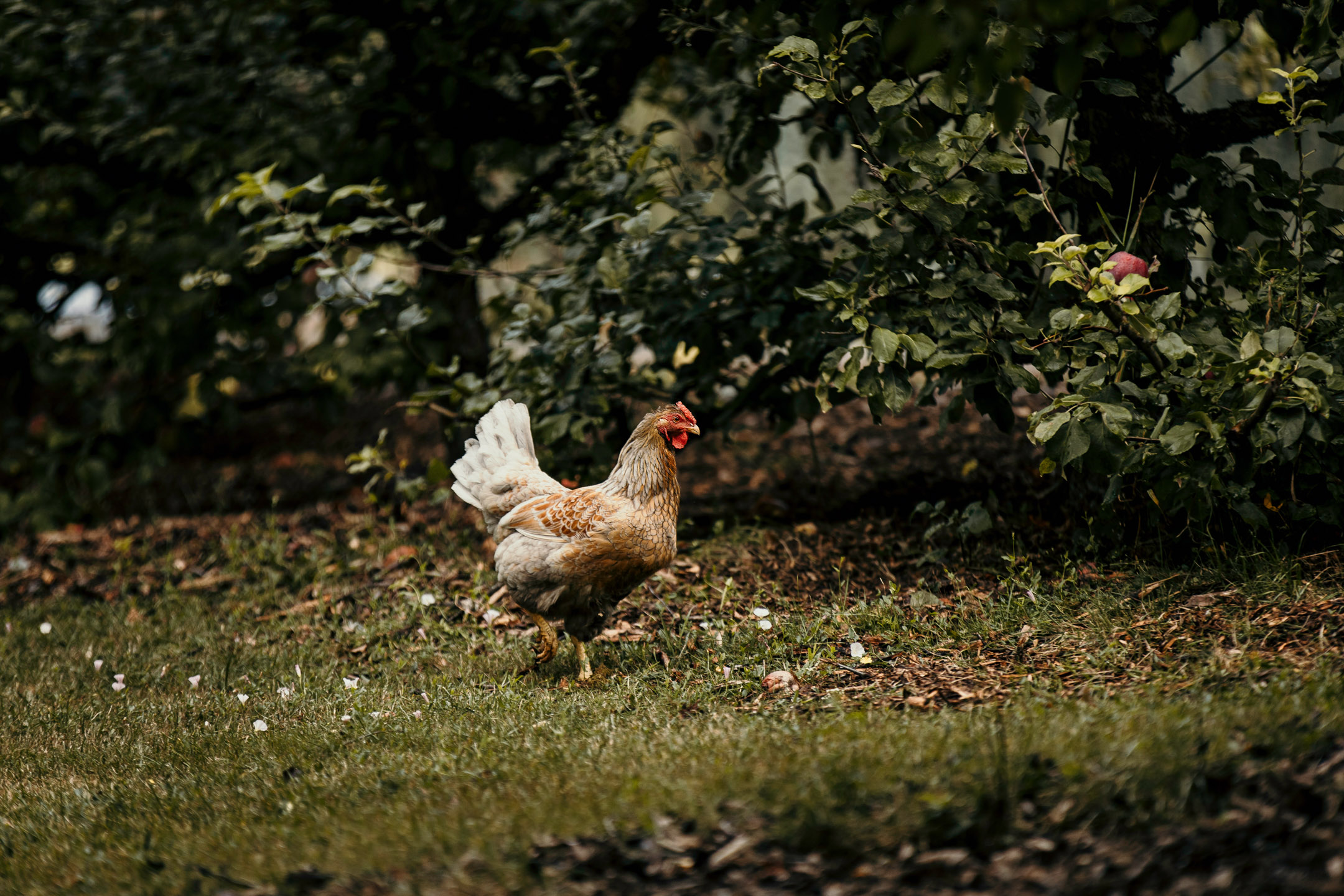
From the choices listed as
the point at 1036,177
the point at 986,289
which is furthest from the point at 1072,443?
the point at 1036,177

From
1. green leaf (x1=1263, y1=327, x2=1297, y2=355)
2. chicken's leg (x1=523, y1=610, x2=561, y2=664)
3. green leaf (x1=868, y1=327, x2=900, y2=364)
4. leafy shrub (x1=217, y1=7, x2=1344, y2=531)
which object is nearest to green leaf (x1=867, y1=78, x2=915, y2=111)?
leafy shrub (x1=217, y1=7, x2=1344, y2=531)

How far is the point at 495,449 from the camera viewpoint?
190 inches

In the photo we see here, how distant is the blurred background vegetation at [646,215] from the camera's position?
3965mm

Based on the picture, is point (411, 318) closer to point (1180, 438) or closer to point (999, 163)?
point (999, 163)

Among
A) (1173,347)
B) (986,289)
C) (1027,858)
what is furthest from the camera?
(986,289)

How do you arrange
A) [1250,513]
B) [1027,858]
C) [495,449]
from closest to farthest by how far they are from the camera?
[1027,858]
[1250,513]
[495,449]

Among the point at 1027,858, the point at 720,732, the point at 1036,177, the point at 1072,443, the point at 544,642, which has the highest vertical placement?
the point at 1036,177

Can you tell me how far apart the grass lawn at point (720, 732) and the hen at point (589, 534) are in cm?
32

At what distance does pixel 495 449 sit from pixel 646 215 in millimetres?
1341

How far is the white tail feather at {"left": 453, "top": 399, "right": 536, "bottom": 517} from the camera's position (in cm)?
479

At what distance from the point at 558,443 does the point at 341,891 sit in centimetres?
329

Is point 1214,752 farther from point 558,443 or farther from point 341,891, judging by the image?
point 558,443

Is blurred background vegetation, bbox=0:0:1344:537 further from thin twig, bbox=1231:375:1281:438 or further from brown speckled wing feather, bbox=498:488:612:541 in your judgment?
brown speckled wing feather, bbox=498:488:612:541

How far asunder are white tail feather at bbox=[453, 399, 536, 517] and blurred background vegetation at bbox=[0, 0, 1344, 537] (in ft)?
1.35
